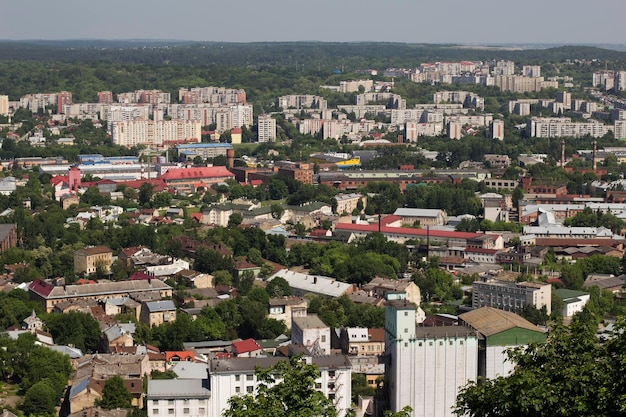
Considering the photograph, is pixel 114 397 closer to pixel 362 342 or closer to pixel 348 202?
pixel 362 342

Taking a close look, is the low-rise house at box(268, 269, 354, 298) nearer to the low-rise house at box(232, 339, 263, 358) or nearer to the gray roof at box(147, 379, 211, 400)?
the low-rise house at box(232, 339, 263, 358)

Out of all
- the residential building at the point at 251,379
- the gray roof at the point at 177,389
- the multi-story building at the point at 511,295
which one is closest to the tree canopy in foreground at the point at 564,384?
the residential building at the point at 251,379

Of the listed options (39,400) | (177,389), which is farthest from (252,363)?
(39,400)

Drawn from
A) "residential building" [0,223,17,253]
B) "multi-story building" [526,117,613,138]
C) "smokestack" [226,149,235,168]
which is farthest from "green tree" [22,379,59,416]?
"multi-story building" [526,117,613,138]

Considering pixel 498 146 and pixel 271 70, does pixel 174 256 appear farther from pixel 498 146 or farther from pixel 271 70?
pixel 271 70

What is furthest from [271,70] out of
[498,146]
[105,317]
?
[105,317]
